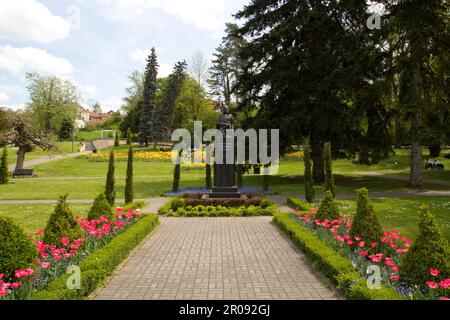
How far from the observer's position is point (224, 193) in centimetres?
1834

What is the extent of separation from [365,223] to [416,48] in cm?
1601

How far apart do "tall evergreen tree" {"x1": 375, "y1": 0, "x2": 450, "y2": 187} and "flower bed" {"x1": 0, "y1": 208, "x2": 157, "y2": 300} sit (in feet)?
59.7

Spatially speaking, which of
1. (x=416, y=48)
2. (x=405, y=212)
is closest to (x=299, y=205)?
(x=405, y=212)

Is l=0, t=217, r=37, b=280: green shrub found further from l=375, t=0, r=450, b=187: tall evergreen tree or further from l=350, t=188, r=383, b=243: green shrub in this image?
l=375, t=0, r=450, b=187: tall evergreen tree

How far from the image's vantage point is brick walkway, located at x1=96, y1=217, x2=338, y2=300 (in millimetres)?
6555

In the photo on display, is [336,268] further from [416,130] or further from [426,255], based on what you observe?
[416,130]

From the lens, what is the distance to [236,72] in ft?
169

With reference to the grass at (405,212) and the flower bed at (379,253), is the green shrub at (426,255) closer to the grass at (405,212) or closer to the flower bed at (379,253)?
the flower bed at (379,253)

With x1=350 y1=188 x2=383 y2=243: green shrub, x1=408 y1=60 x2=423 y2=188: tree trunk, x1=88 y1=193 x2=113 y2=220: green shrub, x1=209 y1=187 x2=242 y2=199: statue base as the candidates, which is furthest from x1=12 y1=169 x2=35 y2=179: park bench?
x1=350 y1=188 x2=383 y2=243: green shrub

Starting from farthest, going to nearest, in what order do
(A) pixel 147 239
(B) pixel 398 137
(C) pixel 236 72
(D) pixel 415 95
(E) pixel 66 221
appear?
(C) pixel 236 72, (B) pixel 398 137, (D) pixel 415 95, (A) pixel 147 239, (E) pixel 66 221
